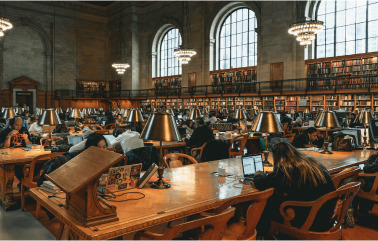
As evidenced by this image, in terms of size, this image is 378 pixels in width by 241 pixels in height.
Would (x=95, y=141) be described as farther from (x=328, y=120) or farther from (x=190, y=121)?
(x=190, y=121)

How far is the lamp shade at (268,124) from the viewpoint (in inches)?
137

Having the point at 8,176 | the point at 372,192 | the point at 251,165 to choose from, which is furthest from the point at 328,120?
the point at 8,176

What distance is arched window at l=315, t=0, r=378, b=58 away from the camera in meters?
13.9

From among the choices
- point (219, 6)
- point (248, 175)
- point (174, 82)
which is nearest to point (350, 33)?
point (219, 6)

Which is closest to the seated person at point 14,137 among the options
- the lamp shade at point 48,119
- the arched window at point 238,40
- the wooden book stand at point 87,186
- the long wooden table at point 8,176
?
the lamp shade at point 48,119

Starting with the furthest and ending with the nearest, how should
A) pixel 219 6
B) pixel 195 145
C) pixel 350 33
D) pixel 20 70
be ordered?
pixel 20 70 < pixel 219 6 < pixel 350 33 < pixel 195 145

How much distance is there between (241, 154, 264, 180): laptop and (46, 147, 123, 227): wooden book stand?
149 cm

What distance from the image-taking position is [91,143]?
10.2ft

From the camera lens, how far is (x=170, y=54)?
23.1 m

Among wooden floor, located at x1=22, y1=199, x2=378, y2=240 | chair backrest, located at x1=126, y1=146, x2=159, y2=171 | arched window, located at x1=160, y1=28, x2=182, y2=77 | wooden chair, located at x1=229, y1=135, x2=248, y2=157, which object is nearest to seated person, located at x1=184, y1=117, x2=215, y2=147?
wooden chair, located at x1=229, y1=135, x2=248, y2=157

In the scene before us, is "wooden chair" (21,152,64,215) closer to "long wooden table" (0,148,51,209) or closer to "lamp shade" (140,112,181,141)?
"long wooden table" (0,148,51,209)

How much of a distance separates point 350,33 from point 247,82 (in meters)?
5.30

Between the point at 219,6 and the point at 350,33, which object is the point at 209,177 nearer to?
the point at 350,33

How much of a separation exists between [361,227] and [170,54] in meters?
20.7
